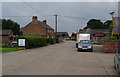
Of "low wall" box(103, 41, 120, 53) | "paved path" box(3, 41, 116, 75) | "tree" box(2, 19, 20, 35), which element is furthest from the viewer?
"tree" box(2, 19, 20, 35)

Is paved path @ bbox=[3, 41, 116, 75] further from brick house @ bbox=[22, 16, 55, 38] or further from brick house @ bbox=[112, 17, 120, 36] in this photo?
brick house @ bbox=[22, 16, 55, 38]

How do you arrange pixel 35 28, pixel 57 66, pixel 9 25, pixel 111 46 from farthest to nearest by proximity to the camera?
pixel 9 25, pixel 35 28, pixel 111 46, pixel 57 66

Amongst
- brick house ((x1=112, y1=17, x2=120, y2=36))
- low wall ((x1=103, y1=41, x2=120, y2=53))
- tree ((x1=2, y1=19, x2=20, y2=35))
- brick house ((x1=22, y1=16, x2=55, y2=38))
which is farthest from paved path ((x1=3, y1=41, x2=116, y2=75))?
tree ((x1=2, y1=19, x2=20, y2=35))

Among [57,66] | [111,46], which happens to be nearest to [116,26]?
[111,46]

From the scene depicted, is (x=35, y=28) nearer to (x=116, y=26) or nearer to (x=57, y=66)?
(x=116, y=26)

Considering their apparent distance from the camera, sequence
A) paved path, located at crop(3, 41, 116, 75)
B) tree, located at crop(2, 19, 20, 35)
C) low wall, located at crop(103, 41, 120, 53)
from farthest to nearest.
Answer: tree, located at crop(2, 19, 20, 35)
low wall, located at crop(103, 41, 120, 53)
paved path, located at crop(3, 41, 116, 75)

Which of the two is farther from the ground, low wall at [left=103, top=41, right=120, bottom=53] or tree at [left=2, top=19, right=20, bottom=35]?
tree at [left=2, top=19, right=20, bottom=35]

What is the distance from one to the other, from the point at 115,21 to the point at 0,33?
4357cm

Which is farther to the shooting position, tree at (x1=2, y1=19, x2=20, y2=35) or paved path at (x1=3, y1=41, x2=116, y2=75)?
tree at (x1=2, y1=19, x2=20, y2=35)

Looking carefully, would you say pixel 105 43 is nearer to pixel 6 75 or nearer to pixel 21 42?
pixel 21 42

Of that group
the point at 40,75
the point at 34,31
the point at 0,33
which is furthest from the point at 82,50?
the point at 0,33

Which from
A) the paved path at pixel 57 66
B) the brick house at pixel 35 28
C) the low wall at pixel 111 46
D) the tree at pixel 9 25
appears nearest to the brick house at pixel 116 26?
the low wall at pixel 111 46

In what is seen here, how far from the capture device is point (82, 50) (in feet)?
61.2

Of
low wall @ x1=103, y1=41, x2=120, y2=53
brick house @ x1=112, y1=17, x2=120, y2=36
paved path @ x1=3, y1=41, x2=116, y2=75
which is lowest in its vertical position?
paved path @ x1=3, y1=41, x2=116, y2=75
